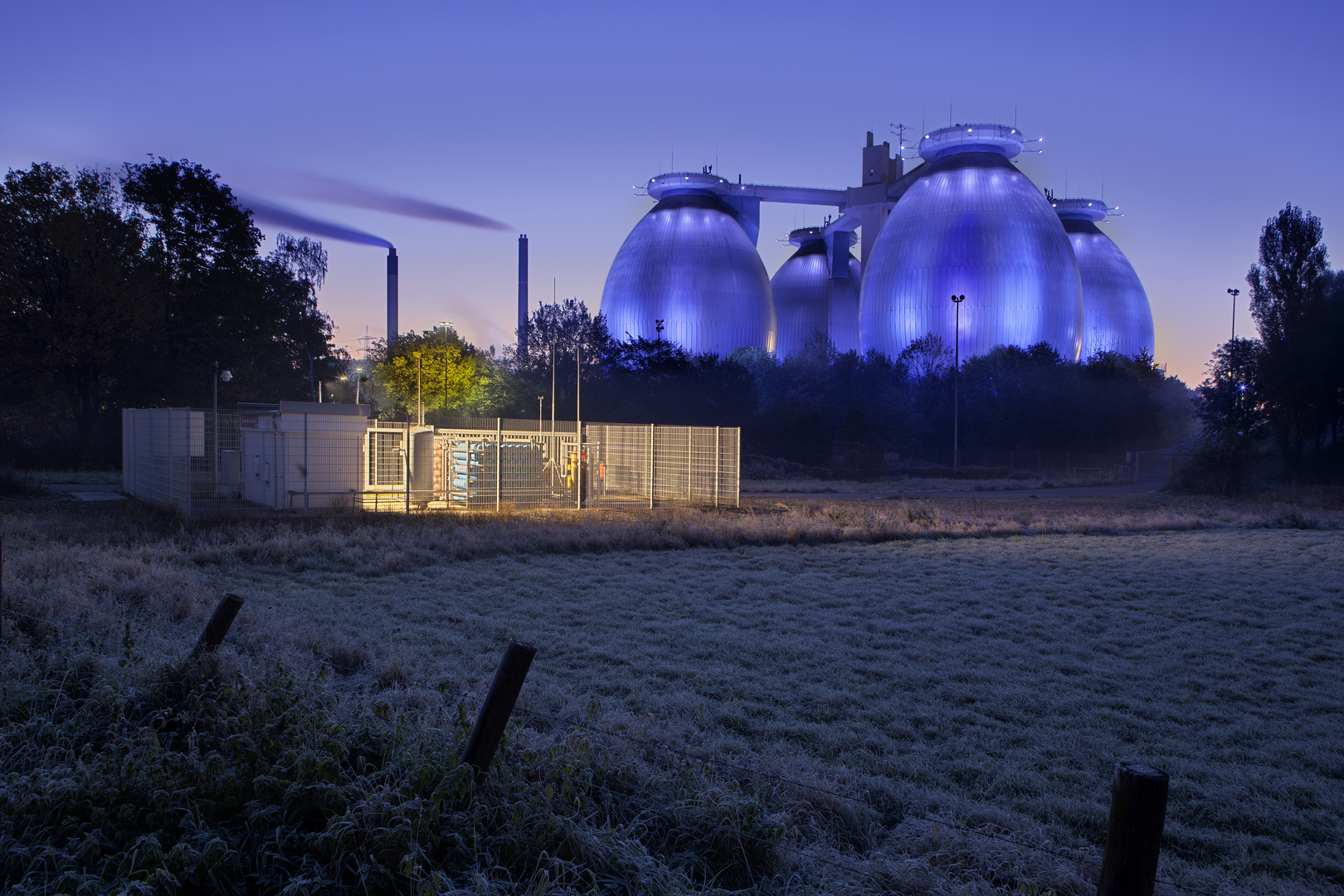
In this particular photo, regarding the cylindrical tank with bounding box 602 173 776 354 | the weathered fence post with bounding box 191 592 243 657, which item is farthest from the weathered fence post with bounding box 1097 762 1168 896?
the cylindrical tank with bounding box 602 173 776 354

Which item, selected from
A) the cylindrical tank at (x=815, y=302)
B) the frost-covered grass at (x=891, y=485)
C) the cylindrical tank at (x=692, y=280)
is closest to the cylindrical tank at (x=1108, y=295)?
the cylindrical tank at (x=815, y=302)

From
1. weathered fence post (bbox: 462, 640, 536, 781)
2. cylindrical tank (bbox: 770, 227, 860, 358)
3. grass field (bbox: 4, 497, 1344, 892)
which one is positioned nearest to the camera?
weathered fence post (bbox: 462, 640, 536, 781)

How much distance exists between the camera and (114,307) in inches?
1294

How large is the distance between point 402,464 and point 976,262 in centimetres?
4855

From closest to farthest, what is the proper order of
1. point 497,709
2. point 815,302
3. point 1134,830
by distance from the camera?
1. point 1134,830
2. point 497,709
3. point 815,302

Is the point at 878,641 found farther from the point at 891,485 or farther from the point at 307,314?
the point at 307,314

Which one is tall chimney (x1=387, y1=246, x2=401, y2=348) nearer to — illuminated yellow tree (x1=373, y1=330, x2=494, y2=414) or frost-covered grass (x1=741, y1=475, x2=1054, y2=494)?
illuminated yellow tree (x1=373, y1=330, x2=494, y2=414)

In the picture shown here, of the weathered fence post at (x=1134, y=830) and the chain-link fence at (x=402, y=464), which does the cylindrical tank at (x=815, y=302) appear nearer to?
the chain-link fence at (x=402, y=464)

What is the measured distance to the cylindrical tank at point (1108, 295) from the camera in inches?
2837

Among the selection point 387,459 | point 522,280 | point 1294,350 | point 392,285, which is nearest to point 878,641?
point 387,459

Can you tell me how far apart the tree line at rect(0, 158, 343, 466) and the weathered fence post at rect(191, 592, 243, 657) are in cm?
2954

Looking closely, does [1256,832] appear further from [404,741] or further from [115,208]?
[115,208]

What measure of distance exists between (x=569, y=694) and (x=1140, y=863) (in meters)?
4.00

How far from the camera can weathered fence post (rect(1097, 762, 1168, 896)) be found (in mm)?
2242
